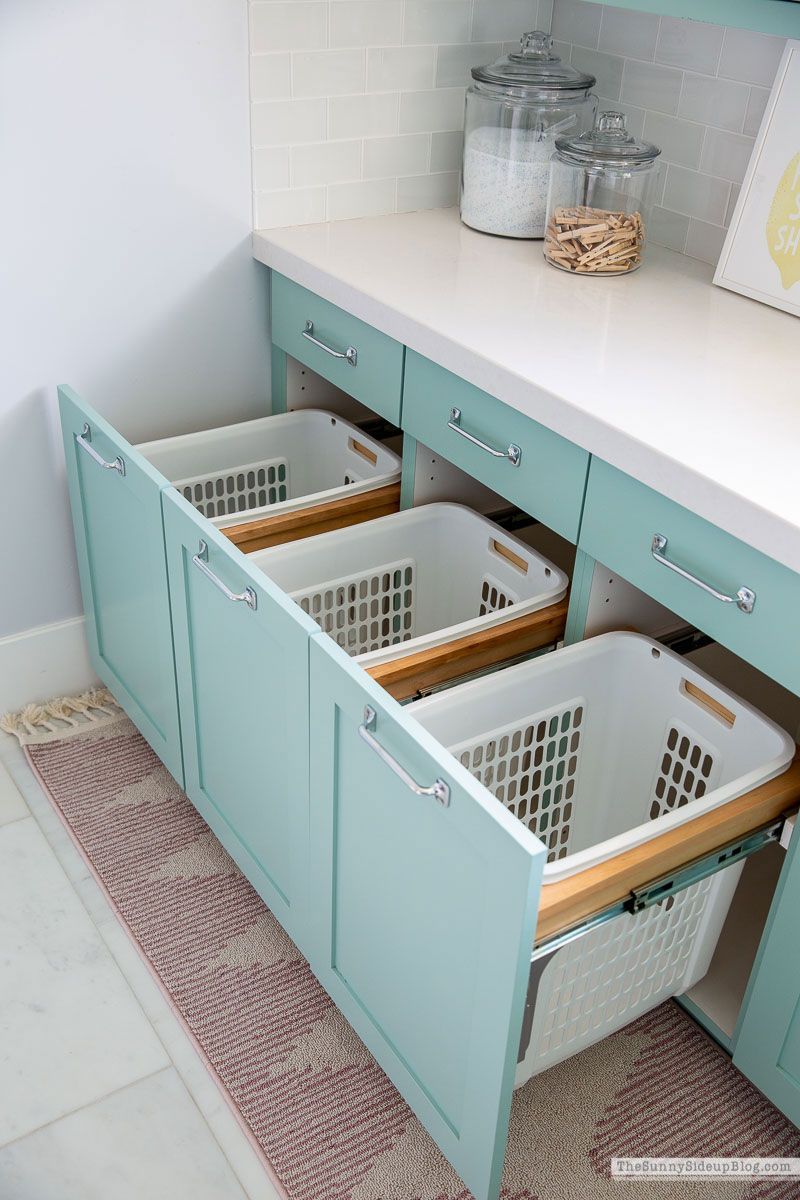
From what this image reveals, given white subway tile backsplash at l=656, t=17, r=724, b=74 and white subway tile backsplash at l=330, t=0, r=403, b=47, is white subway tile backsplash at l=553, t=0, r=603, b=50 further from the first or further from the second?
white subway tile backsplash at l=330, t=0, r=403, b=47

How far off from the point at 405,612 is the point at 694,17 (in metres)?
0.99

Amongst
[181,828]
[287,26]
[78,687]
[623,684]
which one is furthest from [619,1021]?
[287,26]

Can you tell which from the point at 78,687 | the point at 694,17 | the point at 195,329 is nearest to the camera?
the point at 694,17

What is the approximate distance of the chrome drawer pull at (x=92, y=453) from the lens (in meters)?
1.77

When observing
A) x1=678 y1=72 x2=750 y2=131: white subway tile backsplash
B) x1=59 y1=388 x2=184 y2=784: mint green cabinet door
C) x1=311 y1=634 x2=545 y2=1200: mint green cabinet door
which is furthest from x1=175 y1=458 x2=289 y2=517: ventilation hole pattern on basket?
x1=678 y1=72 x2=750 y2=131: white subway tile backsplash

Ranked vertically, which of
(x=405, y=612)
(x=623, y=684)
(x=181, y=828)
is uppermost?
(x=623, y=684)

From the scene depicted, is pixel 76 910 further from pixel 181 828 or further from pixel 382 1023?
pixel 382 1023

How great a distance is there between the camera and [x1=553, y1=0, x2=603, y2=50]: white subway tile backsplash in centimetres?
210

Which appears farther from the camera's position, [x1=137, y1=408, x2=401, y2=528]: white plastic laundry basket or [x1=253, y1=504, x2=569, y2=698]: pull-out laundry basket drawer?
[x1=137, y1=408, x2=401, y2=528]: white plastic laundry basket

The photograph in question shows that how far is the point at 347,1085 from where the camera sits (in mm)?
1583

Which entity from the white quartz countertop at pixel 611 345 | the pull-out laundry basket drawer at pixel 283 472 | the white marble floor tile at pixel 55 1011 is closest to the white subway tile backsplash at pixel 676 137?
the white quartz countertop at pixel 611 345

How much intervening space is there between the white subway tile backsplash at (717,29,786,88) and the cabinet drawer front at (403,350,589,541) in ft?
2.34

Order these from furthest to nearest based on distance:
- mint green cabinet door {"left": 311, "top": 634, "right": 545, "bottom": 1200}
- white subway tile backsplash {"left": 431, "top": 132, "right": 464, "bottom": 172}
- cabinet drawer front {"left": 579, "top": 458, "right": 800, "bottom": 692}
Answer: white subway tile backsplash {"left": 431, "top": 132, "right": 464, "bottom": 172} → cabinet drawer front {"left": 579, "top": 458, "right": 800, "bottom": 692} → mint green cabinet door {"left": 311, "top": 634, "right": 545, "bottom": 1200}

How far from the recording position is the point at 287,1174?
1469 mm
